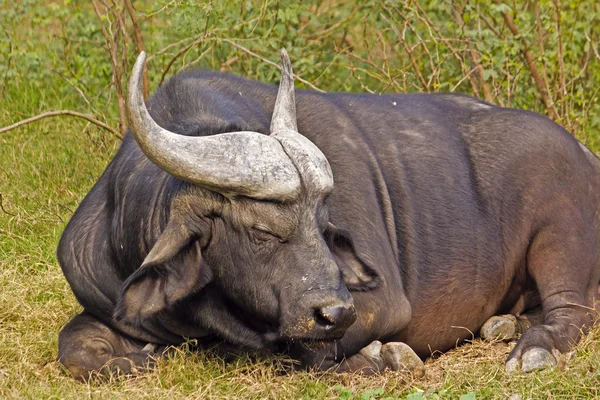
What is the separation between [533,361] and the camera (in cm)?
493

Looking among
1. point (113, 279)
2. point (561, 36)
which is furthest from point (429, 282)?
point (561, 36)

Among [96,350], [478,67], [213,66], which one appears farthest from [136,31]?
[96,350]

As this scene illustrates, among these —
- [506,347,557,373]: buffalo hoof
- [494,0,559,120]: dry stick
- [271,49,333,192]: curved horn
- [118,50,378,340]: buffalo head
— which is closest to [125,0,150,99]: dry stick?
[494,0,559,120]: dry stick

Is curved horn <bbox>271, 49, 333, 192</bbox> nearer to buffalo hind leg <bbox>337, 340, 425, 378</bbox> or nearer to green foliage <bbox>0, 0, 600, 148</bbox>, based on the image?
buffalo hind leg <bbox>337, 340, 425, 378</bbox>

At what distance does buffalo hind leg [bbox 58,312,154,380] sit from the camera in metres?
4.91

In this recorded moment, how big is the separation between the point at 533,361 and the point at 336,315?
1170mm

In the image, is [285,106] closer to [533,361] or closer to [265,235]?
[265,235]

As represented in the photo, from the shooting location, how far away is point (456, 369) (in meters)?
4.95

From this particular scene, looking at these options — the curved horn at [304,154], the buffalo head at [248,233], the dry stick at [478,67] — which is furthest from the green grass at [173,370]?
the dry stick at [478,67]

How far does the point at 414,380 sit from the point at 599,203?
1718mm

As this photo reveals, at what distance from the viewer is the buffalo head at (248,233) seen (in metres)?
4.25

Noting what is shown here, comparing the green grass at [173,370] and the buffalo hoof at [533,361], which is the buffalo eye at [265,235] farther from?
the buffalo hoof at [533,361]

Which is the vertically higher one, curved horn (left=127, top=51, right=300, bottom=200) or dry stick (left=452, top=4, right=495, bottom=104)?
curved horn (left=127, top=51, right=300, bottom=200)

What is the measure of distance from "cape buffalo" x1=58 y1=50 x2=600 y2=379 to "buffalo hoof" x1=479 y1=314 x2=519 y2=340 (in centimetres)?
1
